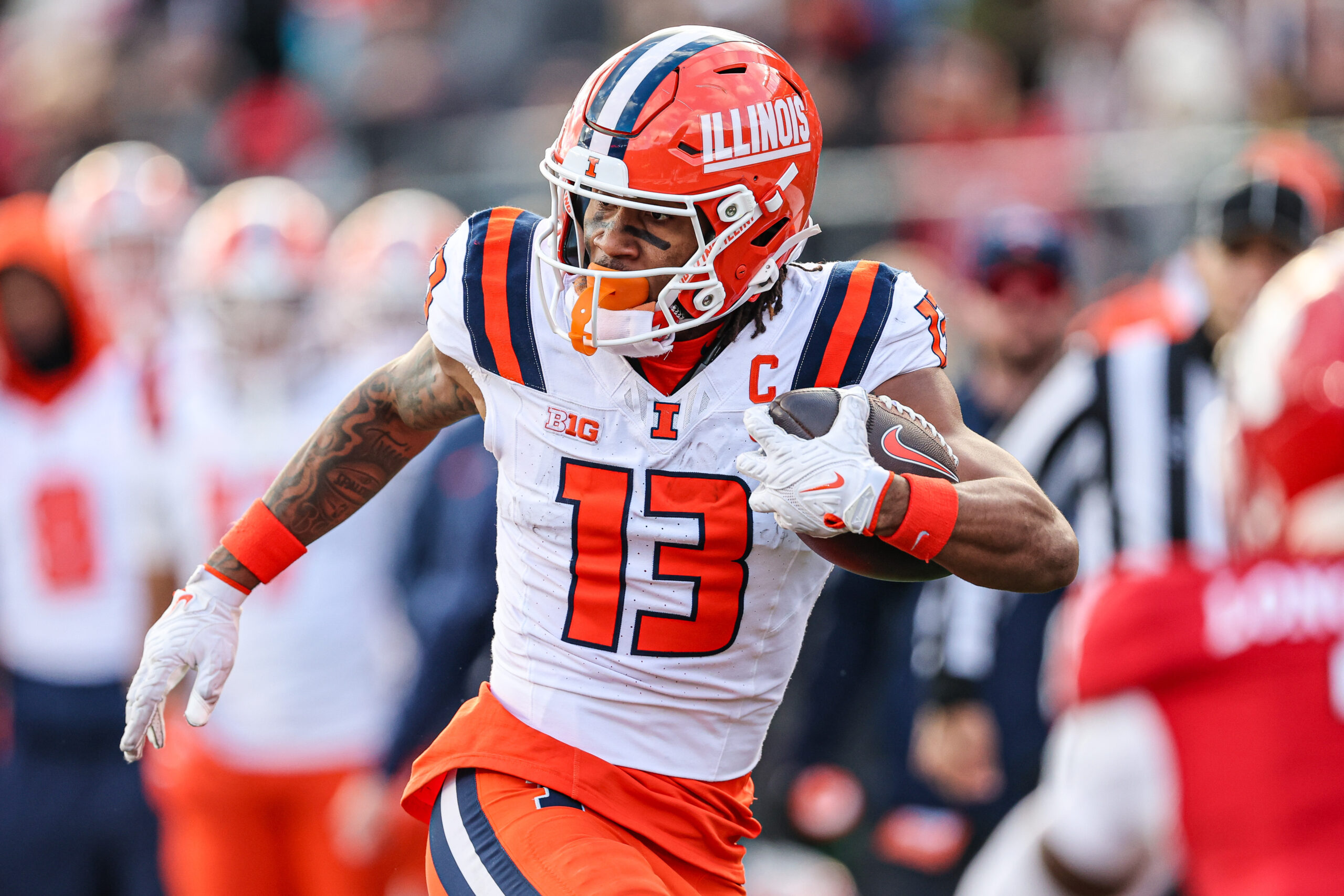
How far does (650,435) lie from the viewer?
3.06m

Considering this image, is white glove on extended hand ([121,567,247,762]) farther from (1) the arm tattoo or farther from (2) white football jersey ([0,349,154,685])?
(2) white football jersey ([0,349,154,685])

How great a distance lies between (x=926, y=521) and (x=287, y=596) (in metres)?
3.58

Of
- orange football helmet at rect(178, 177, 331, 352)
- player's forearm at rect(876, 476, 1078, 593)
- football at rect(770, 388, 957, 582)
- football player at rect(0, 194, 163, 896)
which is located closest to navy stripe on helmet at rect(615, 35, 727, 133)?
football at rect(770, 388, 957, 582)

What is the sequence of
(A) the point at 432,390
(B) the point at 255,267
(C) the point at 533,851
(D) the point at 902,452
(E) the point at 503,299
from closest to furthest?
(D) the point at 902,452, (C) the point at 533,851, (E) the point at 503,299, (A) the point at 432,390, (B) the point at 255,267

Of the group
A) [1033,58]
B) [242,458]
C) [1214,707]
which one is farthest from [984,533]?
[1033,58]

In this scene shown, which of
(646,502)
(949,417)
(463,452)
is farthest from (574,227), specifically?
(463,452)

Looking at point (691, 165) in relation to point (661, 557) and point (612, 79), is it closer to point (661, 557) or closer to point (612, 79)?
point (612, 79)

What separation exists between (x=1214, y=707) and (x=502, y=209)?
1.55 meters

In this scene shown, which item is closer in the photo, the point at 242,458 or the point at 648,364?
the point at 648,364

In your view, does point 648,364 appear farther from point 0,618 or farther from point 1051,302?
point 0,618

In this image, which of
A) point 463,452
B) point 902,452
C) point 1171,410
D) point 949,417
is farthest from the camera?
point 463,452

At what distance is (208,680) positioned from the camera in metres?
3.38

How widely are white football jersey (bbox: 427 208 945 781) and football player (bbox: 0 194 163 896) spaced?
10.5 ft

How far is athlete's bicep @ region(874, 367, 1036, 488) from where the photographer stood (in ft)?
9.66
